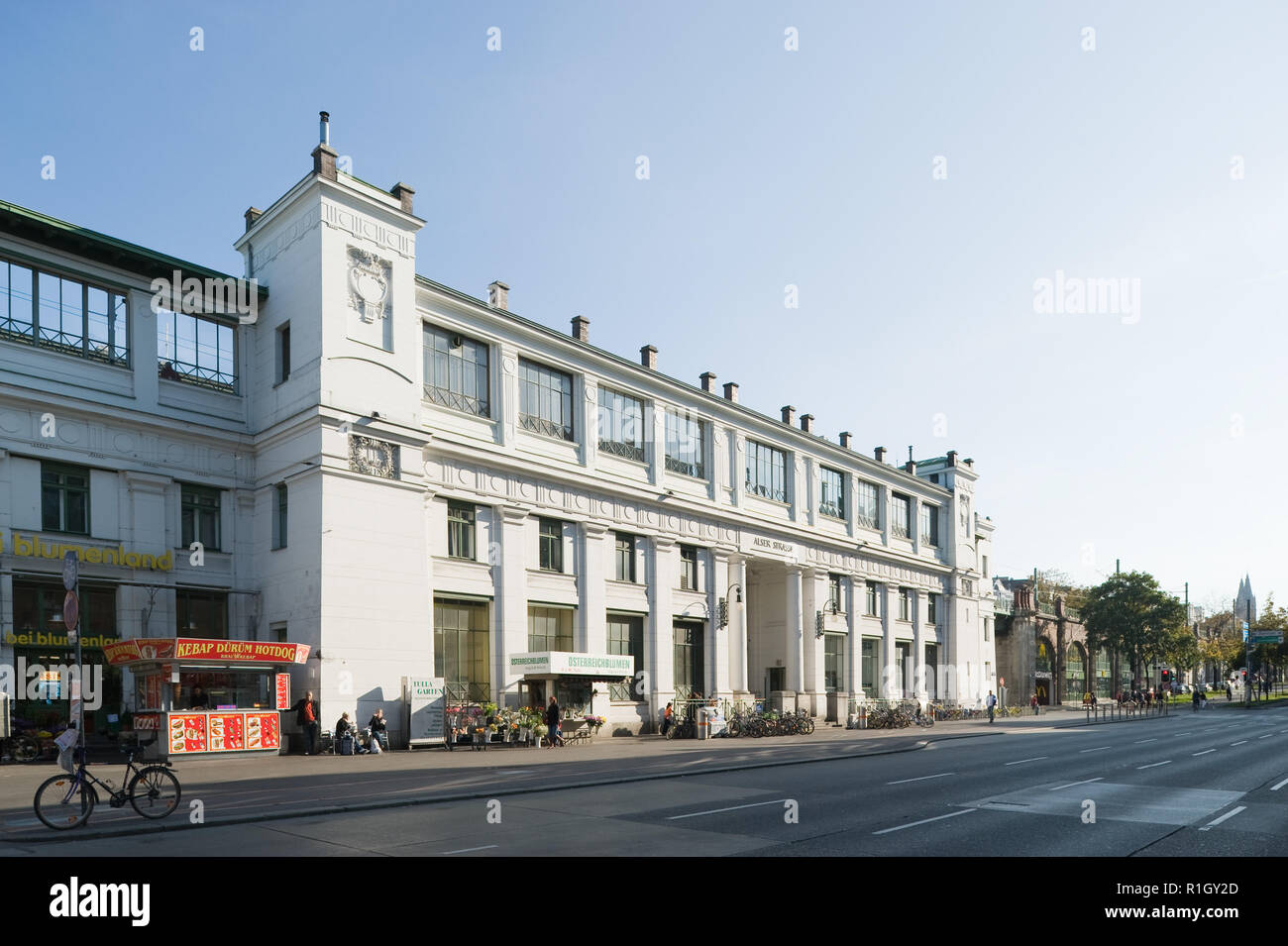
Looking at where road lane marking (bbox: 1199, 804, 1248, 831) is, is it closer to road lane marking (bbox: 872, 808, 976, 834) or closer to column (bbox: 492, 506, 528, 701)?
road lane marking (bbox: 872, 808, 976, 834)

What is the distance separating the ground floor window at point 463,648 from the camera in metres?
33.0

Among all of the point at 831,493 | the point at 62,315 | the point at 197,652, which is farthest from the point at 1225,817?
the point at 831,493

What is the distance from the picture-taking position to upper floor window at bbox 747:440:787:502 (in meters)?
50.5

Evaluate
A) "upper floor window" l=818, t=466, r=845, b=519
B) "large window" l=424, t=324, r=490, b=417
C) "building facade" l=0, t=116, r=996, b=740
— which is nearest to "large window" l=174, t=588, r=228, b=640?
"building facade" l=0, t=116, r=996, b=740

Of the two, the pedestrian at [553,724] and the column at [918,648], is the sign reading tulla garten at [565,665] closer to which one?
the pedestrian at [553,724]

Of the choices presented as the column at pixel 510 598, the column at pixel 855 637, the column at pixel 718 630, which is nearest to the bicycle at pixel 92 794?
the column at pixel 510 598

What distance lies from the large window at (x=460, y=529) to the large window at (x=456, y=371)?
360 centimetres

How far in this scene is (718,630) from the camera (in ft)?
148

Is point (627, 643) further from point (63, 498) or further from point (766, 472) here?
point (63, 498)

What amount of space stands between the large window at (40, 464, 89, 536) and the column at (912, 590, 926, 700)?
49.8 meters
